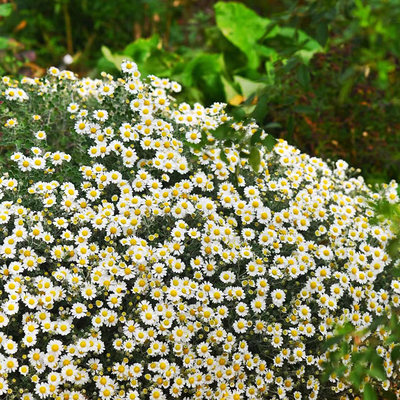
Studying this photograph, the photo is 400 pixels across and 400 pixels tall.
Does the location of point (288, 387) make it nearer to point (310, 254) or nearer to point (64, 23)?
point (310, 254)

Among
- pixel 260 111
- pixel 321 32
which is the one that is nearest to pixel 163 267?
pixel 260 111

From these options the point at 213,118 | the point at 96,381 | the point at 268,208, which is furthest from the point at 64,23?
the point at 96,381

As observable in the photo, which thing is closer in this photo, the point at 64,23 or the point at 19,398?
the point at 19,398

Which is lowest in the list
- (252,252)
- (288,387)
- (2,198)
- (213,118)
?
(288,387)

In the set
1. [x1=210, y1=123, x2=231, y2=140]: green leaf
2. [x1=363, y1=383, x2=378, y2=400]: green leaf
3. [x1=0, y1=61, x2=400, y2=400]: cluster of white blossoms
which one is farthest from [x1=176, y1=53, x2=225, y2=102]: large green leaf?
[x1=363, y1=383, x2=378, y2=400]: green leaf

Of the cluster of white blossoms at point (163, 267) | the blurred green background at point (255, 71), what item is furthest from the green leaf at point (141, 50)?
the cluster of white blossoms at point (163, 267)

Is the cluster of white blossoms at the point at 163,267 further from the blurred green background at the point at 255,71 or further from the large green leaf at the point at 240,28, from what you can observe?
the large green leaf at the point at 240,28

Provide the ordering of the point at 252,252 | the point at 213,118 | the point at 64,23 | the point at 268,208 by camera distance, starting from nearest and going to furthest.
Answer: the point at 252,252
the point at 268,208
the point at 213,118
the point at 64,23

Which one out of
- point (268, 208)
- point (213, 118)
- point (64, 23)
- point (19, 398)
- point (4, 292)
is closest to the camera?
point (19, 398)
